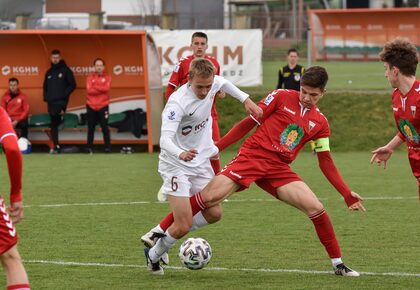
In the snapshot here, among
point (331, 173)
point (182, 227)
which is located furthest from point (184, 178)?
point (331, 173)

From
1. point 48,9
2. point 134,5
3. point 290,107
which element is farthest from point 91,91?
point 48,9

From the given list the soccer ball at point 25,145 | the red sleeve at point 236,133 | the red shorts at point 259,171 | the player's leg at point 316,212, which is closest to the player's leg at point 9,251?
the red shorts at point 259,171

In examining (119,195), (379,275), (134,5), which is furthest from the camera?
(134,5)

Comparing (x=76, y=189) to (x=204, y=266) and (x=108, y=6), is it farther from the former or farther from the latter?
(x=108, y=6)

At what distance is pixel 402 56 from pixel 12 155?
11.3 feet

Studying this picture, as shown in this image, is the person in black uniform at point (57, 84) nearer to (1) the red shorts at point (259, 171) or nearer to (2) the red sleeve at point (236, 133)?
(2) the red sleeve at point (236, 133)

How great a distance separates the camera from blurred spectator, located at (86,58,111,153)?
2103cm

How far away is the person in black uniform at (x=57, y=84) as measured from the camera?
69.6 ft

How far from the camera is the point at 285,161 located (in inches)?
343

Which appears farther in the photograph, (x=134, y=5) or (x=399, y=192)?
(x=134, y=5)

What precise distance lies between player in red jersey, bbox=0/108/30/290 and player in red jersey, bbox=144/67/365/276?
2356mm

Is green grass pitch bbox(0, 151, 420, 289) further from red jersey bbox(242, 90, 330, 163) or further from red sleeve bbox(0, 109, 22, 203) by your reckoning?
red sleeve bbox(0, 109, 22, 203)

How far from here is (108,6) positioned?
55812mm

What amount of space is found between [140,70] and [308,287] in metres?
14.7
